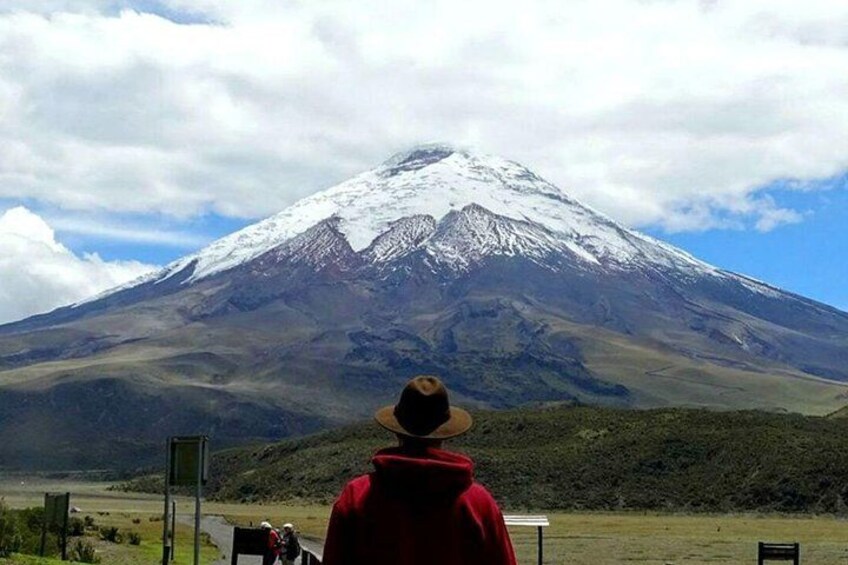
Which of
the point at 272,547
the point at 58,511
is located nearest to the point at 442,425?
the point at 272,547

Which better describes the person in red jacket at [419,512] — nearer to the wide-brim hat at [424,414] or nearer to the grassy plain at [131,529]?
the wide-brim hat at [424,414]

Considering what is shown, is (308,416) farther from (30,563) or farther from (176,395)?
(30,563)

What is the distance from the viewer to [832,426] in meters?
91.9

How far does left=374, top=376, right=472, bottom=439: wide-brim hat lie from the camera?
5086mm

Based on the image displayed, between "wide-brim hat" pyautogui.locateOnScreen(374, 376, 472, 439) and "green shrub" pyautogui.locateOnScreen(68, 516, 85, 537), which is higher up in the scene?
"wide-brim hat" pyautogui.locateOnScreen(374, 376, 472, 439)

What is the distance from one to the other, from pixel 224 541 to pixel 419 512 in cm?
3934

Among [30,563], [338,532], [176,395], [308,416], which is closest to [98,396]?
[176,395]

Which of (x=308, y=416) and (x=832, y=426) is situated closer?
(x=832, y=426)

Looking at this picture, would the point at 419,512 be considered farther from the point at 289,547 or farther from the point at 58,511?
the point at 58,511

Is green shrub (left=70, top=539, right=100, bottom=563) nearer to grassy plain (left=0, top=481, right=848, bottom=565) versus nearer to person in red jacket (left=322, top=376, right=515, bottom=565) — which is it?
grassy plain (left=0, top=481, right=848, bottom=565)

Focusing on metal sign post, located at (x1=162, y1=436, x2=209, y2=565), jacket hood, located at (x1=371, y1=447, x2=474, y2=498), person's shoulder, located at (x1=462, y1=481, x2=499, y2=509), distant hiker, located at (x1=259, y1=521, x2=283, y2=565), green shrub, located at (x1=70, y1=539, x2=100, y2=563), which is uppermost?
jacket hood, located at (x1=371, y1=447, x2=474, y2=498)

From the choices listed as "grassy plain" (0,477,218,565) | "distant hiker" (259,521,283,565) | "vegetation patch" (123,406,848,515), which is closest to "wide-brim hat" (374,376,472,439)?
"grassy plain" (0,477,218,565)

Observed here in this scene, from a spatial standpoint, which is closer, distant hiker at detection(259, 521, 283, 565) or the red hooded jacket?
the red hooded jacket

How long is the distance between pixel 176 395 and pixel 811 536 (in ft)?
503
